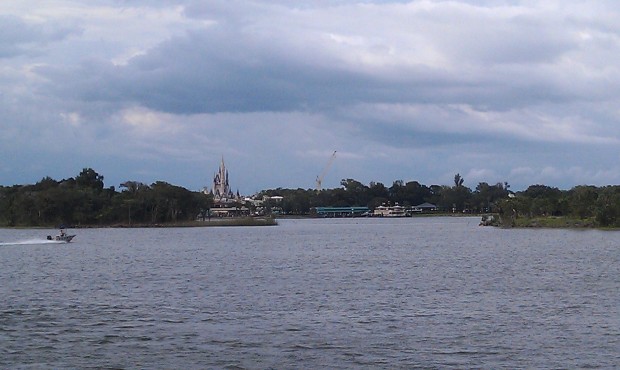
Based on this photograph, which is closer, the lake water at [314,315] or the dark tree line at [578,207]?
the lake water at [314,315]

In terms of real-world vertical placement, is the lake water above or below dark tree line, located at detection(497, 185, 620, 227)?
below

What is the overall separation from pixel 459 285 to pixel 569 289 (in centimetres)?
642

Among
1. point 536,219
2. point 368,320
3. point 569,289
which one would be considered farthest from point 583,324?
point 536,219

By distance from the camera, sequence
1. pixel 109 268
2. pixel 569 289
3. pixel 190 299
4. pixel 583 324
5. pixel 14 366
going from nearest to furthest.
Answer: pixel 14 366 < pixel 583 324 < pixel 190 299 < pixel 569 289 < pixel 109 268

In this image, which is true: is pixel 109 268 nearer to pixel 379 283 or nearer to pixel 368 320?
pixel 379 283

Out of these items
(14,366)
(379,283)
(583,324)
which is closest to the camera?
(14,366)

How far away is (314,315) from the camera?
38.0 m

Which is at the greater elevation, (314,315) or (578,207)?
(578,207)

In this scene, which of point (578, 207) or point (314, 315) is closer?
point (314, 315)

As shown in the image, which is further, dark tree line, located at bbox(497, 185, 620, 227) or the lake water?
dark tree line, located at bbox(497, 185, 620, 227)

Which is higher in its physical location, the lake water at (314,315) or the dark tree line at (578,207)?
the dark tree line at (578,207)

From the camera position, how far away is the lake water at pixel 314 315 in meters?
28.7

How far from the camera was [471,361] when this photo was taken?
27797 mm

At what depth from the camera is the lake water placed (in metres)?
28.7
